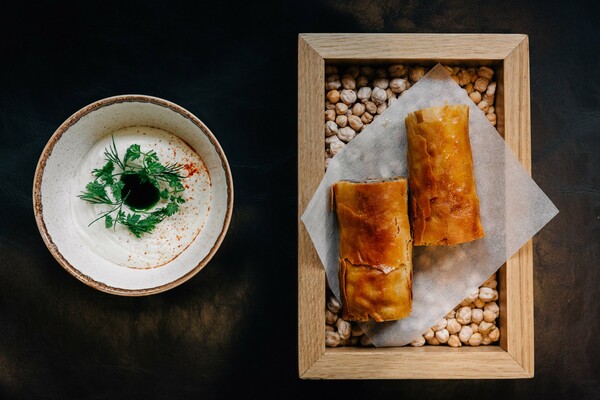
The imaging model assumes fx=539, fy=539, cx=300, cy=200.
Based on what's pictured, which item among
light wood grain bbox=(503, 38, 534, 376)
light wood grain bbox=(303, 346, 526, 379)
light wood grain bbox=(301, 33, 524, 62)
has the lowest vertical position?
light wood grain bbox=(303, 346, 526, 379)

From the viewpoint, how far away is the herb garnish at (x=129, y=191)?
1250mm

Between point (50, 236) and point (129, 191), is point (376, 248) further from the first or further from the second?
point (50, 236)

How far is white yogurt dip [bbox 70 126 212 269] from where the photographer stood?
49.7 inches

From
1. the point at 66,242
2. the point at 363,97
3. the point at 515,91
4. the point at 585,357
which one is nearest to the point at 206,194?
the point at 66,242

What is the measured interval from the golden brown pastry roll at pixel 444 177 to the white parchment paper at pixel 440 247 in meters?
0.06

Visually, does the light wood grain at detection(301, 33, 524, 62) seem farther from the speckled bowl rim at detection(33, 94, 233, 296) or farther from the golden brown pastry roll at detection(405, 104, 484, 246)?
the speckled bowl rim at detection(33, 94, 233, 296)

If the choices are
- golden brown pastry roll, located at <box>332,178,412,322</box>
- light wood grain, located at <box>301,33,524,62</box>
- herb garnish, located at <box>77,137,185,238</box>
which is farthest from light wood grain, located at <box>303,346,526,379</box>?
light wood grain, located at <box>301,33,524,62</box>

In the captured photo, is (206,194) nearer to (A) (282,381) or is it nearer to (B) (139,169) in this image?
(B) (139,169)

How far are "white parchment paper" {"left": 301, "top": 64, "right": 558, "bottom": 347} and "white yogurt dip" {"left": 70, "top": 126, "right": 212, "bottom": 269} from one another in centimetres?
27

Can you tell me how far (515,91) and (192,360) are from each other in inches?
40.5

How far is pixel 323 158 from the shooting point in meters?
1.24

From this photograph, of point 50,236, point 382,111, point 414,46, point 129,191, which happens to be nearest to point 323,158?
point 382,111

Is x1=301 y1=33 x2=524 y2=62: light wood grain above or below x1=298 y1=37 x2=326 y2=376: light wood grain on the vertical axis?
above

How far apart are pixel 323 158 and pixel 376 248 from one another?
0.24 metres
